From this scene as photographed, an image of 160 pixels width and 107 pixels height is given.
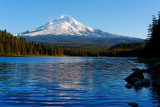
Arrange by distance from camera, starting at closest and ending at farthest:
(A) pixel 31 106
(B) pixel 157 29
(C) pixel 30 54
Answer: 1. (A) pixel 31 106
2. (B) pixel 157 29
3. (C) pixel 30 54

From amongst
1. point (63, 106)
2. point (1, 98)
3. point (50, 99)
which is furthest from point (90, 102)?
point (1, 98)

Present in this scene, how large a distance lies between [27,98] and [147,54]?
87.7 metres

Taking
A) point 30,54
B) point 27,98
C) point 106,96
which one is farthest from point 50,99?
point 30,54

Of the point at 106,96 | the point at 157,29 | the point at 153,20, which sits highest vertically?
the point at 153,20

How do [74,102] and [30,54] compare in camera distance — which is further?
[30,54]

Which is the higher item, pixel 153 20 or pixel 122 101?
pixel 153 20

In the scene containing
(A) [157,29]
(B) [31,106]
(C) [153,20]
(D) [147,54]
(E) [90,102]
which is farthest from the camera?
(C) [153,20]

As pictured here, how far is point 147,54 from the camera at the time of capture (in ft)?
310

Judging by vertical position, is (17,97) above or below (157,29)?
below

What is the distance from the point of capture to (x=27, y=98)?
14.2 metres

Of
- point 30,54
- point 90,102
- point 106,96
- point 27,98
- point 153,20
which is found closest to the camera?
point 90,102

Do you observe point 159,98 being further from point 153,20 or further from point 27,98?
point 153,20

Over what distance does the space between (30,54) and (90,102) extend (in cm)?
18015

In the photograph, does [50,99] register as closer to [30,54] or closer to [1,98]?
[1,98]
